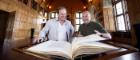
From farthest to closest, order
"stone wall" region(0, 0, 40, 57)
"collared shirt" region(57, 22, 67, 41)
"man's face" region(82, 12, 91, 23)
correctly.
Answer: "stone wall" region(0, 0, 40, 57)
"man's face" region(82, 12, 91, 23)
"collared shirt" region(57, 22, 67, 41)

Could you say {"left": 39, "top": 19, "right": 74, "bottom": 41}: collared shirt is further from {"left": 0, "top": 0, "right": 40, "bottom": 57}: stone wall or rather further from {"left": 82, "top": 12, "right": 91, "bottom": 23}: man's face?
{"left": 0, "top": 0, "right": 40, "bottom": 57}: stone wall

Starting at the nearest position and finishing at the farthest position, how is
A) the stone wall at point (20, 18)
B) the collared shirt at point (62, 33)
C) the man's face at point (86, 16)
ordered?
the collared shirt at point (62, 33), the man's face at point (86, 16), the stone wall at point (20, 18)

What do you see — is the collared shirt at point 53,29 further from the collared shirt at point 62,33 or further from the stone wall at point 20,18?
the stone wall at point 20,18

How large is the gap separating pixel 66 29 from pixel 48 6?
1041 cm

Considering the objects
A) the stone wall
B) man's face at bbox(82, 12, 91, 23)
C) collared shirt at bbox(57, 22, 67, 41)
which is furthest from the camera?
the stone wall

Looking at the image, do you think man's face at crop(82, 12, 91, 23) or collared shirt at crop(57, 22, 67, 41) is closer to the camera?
collared shirt at crop(57, 22, 67, 41)

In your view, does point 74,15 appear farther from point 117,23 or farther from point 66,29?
point 66,29

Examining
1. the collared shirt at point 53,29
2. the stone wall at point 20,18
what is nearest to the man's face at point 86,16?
the collared shirt at point 53,29

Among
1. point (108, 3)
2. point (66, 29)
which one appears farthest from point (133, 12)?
point (108, 3)

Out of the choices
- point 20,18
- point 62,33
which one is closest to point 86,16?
point 62,33

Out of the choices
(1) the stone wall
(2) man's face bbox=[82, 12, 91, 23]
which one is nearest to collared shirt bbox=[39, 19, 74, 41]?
(2) man's face bbox=[82, 12, 91, 23]

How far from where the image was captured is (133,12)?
2510 millimetres

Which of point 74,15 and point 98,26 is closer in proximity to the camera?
point 98,26

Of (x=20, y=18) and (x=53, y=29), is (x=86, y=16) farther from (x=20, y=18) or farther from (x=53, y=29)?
(x=20, y=18)
